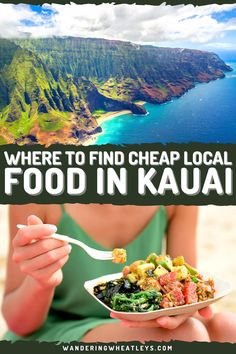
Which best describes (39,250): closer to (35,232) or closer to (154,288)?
(35,232)

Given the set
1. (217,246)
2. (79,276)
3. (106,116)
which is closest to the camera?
(79,276)

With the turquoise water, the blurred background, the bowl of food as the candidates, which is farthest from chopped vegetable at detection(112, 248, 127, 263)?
the blurred background

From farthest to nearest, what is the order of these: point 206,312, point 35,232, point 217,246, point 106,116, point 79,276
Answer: point 217,246
point 106,116
point 79,276
point 206,312
point 35,232

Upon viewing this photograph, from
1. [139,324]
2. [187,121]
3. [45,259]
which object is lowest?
[139,324]

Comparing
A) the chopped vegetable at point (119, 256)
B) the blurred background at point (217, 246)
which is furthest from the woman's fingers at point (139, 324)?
the blurred background at point (217, 246)

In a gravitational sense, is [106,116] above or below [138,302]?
above

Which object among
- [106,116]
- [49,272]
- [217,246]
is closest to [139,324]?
[49,272]

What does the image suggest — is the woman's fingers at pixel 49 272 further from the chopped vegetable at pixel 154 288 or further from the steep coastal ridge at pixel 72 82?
the steep coastal ridge at pixel 72 82

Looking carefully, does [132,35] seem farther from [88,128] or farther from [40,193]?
[40,193]
